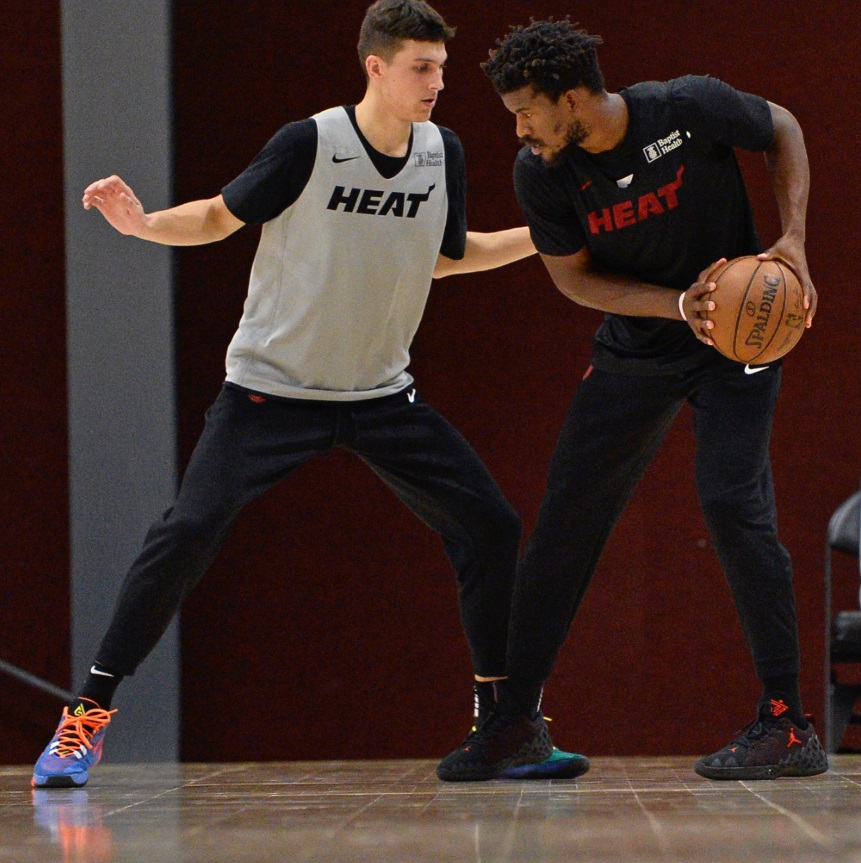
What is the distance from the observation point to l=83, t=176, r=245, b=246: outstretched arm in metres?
2.90

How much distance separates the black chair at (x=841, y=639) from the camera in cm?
388

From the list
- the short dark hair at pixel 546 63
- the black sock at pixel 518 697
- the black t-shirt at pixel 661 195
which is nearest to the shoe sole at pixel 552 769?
the black sock at pixel 518 697

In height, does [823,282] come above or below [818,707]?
above

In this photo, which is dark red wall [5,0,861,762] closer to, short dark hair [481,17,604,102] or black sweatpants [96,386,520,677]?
black sweatpants [96,386,520,677]

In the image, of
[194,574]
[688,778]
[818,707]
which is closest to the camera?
[688,778]


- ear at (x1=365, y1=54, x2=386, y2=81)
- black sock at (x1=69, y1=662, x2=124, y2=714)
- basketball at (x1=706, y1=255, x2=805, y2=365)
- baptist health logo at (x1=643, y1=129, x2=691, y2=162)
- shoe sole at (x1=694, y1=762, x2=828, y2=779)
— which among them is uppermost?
ear at (x1=365, y1=54, x2=386, y2=81)

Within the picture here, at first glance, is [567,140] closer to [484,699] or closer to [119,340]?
[484,699]

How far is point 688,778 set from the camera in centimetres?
269

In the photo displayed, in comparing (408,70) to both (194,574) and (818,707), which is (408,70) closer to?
(194,574)

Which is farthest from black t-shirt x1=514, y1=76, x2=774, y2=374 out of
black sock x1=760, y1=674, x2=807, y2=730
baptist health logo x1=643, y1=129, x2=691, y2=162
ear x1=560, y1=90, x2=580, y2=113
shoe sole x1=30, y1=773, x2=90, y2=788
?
shoe sole x1=30, y1=773, x2=90, y2=788

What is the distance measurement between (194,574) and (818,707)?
8.17ft

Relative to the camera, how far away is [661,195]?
264cm

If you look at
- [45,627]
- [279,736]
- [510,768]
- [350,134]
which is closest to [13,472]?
[45,627]

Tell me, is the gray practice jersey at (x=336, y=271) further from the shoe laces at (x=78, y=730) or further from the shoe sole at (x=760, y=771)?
the shoe sole at (x=760, y=771)
